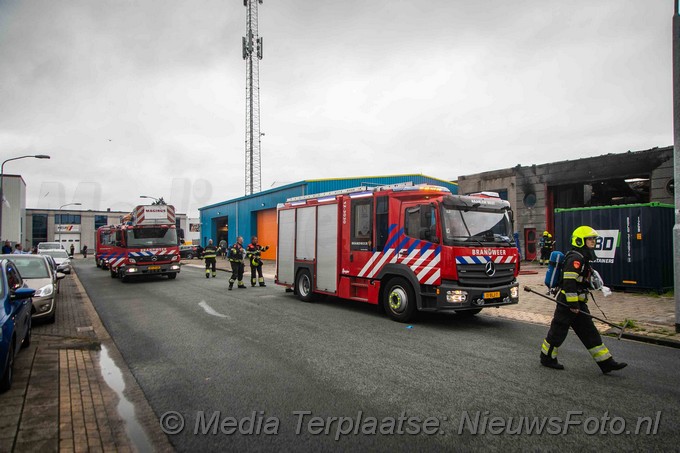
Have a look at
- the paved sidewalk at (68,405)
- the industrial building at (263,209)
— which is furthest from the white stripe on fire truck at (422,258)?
the industrial building at (263,209)

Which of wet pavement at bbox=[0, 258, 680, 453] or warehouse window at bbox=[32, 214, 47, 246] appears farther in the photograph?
warehouse window at bbox=[32, 214, 47, 246]

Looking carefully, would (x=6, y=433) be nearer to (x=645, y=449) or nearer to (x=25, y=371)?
(x=25, y=371)

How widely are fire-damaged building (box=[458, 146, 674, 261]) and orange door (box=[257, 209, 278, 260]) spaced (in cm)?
1519

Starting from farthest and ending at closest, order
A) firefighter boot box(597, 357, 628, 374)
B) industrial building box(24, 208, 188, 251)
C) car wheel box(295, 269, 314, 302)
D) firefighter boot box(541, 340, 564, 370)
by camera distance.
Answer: industrial building box(24, 208, 188, 251), car wheel box(295, 269, 314, 302), firefighter boot box(541, 340, 564, 370), firefighter boot box(597, 357, 628, 374)

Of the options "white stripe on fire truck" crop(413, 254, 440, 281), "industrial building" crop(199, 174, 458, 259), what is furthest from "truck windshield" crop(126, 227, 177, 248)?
"white stripe on fire truck" crop(413, 254, 440, 281)

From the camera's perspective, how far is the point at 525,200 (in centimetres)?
2281

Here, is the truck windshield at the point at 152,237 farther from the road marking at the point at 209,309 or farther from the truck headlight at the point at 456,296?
the truck headlight at the point at 456,296

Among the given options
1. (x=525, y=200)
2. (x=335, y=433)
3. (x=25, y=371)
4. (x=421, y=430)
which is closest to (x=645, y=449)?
(x=421, y=430)

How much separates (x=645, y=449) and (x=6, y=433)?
5.25 metres

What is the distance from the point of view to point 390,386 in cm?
459

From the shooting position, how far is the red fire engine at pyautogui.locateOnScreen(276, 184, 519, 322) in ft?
24.6

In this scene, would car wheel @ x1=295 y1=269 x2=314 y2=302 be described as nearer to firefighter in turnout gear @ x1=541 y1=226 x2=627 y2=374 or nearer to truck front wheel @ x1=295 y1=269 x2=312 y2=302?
truck front wheel @ x1=295 y1=269 x2=312 y2=302

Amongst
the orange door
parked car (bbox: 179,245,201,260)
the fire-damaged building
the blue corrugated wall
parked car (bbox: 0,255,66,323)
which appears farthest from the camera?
parked car (bbox: 179,245,201,260)

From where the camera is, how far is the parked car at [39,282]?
785 centimetres
